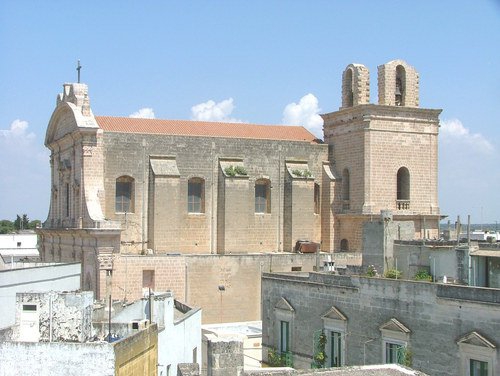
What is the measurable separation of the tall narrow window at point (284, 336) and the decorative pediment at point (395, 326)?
4432mm

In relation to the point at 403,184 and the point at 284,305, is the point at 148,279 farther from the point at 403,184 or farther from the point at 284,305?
the point at 403,184

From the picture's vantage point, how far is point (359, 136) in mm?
38594

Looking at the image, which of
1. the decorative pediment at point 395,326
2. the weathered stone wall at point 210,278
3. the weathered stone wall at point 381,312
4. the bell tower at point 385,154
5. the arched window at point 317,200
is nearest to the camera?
the weathered stone wall at point 381,312

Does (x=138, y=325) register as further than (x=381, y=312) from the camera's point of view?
No

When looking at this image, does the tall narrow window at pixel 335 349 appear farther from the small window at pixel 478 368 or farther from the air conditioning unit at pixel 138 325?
the air conditioning unit at pixel 138 325

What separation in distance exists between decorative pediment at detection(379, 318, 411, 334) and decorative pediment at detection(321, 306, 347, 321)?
1.67 meters

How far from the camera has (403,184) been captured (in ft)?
130

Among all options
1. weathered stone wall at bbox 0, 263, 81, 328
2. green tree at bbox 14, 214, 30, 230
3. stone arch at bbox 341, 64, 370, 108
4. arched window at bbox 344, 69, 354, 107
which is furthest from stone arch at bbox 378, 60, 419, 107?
green tree at bbox 14, 214, 30, 230

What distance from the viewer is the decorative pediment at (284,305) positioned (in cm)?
2520

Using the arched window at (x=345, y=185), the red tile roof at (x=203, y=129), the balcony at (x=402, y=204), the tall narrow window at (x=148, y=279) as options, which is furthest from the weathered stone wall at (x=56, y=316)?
the balcony at (x=402, y=204)

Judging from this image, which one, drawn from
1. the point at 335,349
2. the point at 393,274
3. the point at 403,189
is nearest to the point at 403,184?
the point at 403,189

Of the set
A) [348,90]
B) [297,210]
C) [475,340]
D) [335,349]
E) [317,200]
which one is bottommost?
[335,349]

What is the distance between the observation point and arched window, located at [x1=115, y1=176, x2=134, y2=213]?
36281mm

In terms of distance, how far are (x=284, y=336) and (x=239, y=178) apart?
Answer: 42.7 feet
